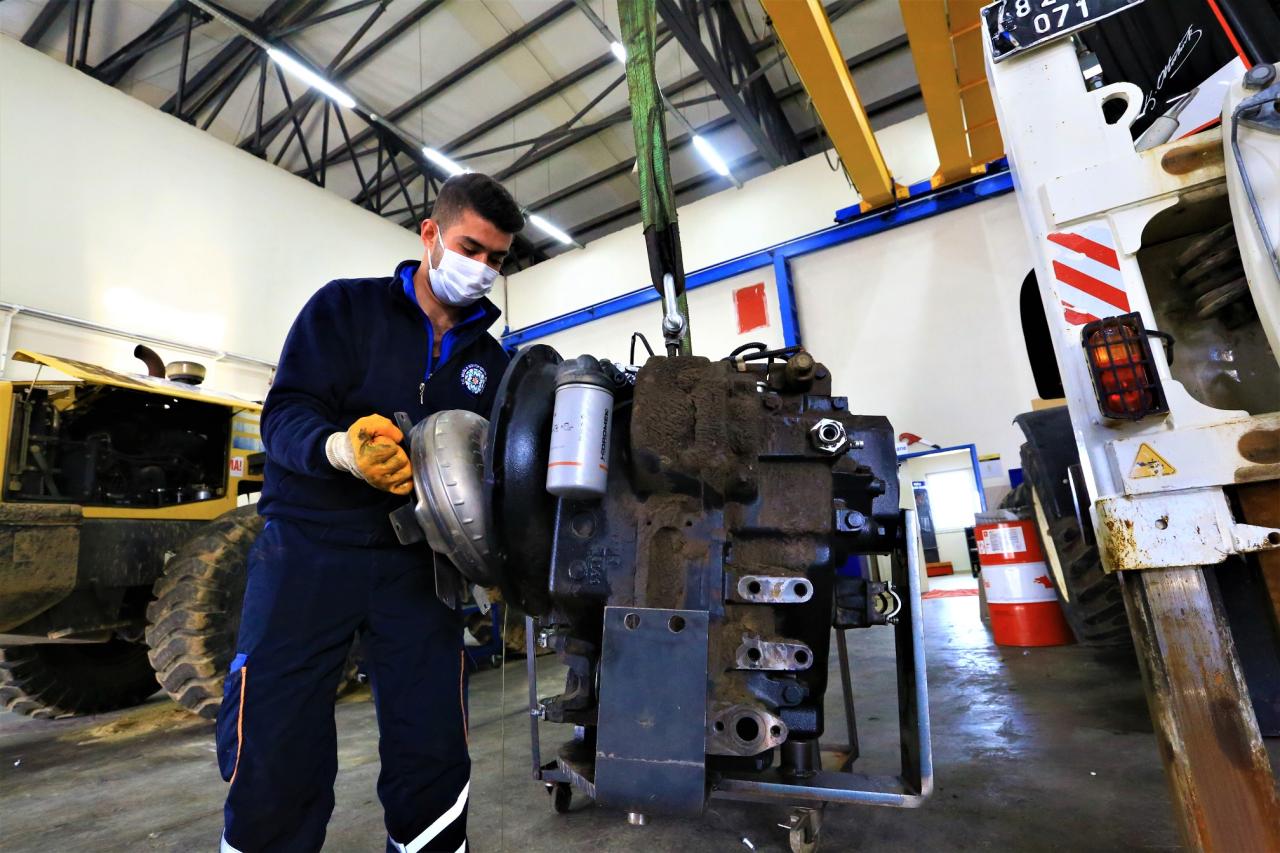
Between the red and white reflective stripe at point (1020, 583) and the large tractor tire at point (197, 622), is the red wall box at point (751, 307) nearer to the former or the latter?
the red and white reflective stripe at point (1020, 583)

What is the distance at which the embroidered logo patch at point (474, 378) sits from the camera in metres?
1.54

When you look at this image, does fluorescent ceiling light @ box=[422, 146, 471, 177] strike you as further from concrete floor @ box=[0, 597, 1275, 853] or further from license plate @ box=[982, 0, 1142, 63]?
license plate @ box=[982, 0, 1142, 63]

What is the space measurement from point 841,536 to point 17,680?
176 inches

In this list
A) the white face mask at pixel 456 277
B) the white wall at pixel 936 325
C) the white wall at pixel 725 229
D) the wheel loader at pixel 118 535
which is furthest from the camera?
the white wall at pixel 725 229

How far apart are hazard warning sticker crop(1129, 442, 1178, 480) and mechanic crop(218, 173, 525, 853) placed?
127 centimetres

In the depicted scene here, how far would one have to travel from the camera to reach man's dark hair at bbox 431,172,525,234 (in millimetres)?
1527

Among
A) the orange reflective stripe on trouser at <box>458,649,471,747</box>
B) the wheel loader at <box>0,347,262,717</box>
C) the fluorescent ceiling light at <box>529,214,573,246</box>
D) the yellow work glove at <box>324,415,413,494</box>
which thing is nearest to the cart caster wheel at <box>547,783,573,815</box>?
the orange reflective stripe on trouser at <box>458,649,471,747</box>

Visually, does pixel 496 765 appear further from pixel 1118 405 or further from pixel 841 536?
pixel 1118 405

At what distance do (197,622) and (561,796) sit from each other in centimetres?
205

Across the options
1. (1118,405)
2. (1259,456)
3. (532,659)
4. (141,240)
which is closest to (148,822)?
(532,659)

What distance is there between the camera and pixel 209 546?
2.83 metres

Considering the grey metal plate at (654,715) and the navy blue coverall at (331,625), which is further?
the navy blue coverall at (331,625)

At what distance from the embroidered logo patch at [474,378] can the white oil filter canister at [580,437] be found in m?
0.63

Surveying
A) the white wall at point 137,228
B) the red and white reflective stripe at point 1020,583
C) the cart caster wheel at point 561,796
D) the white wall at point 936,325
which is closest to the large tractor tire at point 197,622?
the cart caster wheel at point 561,796
